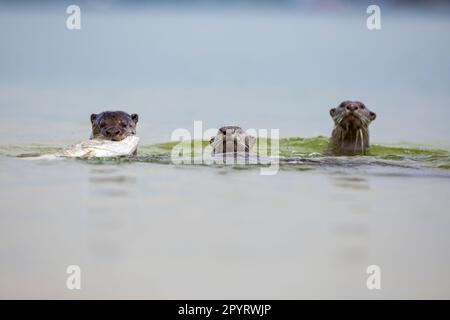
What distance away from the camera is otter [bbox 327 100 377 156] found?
1280 centimetres

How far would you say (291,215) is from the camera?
28.8ft

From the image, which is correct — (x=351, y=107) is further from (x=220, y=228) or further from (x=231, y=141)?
(x=220, y=228)

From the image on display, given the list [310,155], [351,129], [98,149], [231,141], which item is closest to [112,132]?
[98,149]

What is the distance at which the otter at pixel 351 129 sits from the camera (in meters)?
12.8

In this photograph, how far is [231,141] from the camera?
1220 centimetres

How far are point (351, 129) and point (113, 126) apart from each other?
3.03 m

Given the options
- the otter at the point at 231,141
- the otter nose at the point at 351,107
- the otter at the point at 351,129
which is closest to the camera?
the otter at the point at 231,141

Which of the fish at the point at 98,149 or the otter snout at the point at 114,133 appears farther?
the otter snout at the point at 114,133

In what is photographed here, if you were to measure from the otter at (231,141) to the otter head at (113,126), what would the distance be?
1.05 metres

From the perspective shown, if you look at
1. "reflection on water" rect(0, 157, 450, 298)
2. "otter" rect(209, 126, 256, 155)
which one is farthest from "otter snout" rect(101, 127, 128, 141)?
"otter" rect(209, 126, 256, 155)

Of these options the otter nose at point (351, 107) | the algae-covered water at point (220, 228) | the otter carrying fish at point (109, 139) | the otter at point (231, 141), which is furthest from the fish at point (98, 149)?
the otter nose at point (351, 107)

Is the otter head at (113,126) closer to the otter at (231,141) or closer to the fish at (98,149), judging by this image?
the fish at (98,149)

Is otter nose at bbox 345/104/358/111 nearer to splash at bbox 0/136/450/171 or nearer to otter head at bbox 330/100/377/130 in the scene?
otter head at bbox 330/100/377/130

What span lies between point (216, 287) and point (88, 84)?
1305cm
